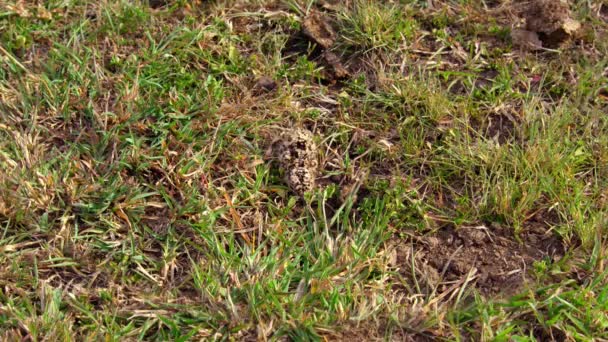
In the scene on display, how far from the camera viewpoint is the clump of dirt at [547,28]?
11.2ft

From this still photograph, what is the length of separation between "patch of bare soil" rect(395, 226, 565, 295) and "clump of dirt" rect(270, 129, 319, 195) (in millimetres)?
429

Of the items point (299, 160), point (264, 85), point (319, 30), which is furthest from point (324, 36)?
point (299, 160)

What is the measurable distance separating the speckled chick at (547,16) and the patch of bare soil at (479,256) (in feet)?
3.45

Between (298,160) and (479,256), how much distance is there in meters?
0.75

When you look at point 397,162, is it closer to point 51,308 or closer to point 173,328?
point 173,328

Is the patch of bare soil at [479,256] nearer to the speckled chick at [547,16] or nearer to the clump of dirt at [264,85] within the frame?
the clump of dirt at [264,85]

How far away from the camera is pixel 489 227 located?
284 cm

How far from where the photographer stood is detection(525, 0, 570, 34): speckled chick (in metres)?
3.41

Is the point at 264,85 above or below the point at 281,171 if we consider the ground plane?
above

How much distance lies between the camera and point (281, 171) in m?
2.94

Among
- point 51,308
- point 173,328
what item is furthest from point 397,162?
point 51,308

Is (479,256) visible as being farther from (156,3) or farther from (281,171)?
(156,3)

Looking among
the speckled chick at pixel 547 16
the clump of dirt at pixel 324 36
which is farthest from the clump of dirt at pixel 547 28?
the clump of dirt at pixel 324 36

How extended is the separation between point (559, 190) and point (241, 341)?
1.30 metres
